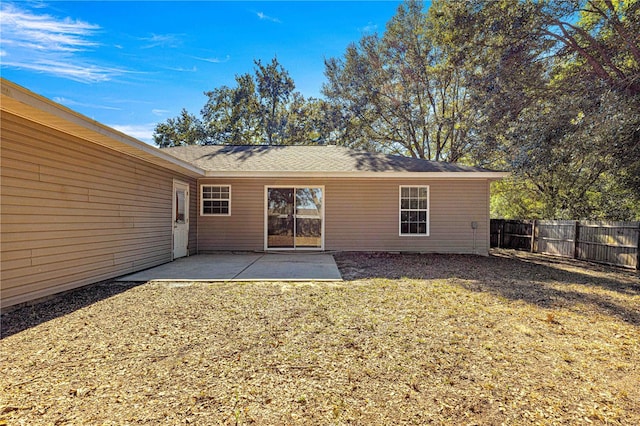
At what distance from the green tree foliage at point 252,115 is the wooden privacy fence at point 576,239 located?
14.2 m

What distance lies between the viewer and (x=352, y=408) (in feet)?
6.35

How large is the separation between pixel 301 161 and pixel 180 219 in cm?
387

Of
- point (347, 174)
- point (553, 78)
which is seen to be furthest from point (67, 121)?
point (553, 78)

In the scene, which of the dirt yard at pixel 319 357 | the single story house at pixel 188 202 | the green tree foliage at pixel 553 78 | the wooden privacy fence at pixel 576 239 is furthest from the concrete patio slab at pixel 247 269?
the wooden privacy fence at pixel 576 239

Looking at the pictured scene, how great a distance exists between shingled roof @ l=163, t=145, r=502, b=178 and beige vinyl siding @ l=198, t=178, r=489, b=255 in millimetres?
406

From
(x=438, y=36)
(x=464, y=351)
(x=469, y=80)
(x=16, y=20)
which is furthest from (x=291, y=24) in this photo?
(x=464, y=351)

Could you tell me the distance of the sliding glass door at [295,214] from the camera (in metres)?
8.77

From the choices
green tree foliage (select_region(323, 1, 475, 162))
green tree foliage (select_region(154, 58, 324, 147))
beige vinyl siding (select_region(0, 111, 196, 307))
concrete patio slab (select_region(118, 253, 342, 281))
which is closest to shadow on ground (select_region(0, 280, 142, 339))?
beige vinyl siding (select_region(0, 111, 196, 307))

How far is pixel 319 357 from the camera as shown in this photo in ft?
8.56

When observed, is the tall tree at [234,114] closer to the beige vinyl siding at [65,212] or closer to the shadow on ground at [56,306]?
the beige vinyl siding at [65,212]

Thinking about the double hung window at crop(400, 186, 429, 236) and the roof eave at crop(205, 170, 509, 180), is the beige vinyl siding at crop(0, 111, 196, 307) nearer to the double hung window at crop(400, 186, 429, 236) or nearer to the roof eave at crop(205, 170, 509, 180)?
the roof eave at crop(205, 170, 509, 180)

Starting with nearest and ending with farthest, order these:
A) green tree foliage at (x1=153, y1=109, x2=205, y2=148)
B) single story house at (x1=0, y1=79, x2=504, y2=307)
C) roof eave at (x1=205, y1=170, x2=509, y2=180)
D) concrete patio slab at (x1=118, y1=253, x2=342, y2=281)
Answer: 1. single story house at (x1=0, y1=79, x2=504, y2=307)
2. concrete patio slab at (x1=118, y1=253, x2=342, y2=281)
3. roof eave at (x1=205, y1=170, x2=509, y2=180)
4. green tree foliage at (x1=153, y1=109, x2=205, y2=148)

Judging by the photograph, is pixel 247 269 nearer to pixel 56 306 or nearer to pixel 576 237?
pixel 56 306

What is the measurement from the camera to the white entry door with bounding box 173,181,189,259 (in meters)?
7.58
